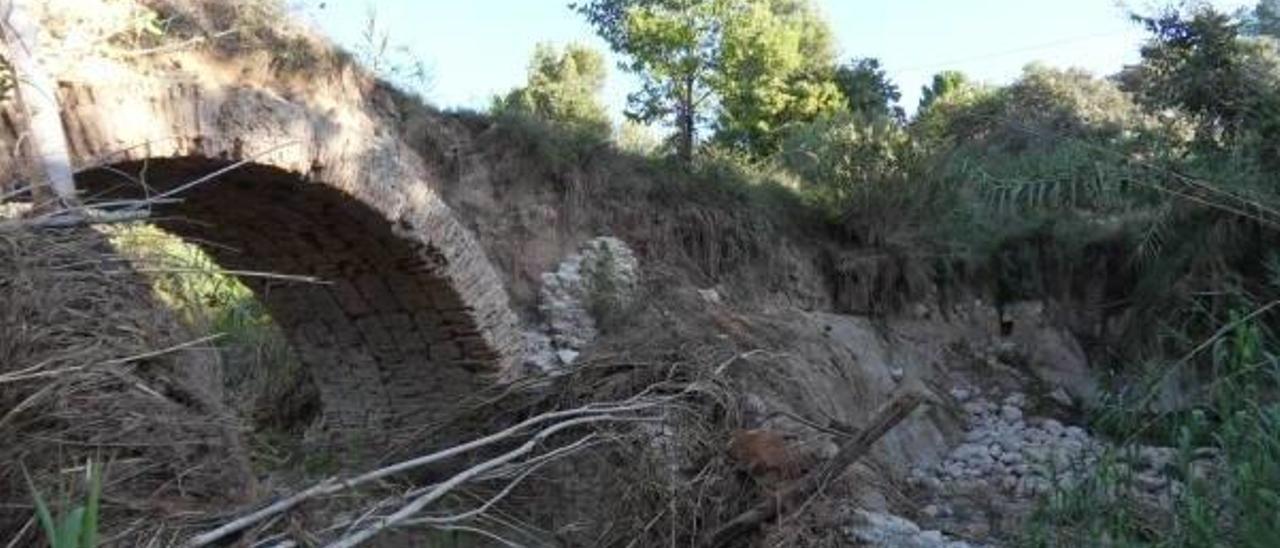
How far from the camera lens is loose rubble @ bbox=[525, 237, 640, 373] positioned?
965 centimetres

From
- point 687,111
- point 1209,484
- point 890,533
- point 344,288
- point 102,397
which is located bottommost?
point 890,533

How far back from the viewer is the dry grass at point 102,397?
2770 mm

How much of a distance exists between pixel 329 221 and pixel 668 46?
1178 centimetres

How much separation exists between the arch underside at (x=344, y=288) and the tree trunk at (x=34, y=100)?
1262 mm

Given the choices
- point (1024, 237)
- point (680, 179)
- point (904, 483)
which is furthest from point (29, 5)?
point (1024, 237)

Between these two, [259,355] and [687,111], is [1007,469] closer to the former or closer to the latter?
[259,355]

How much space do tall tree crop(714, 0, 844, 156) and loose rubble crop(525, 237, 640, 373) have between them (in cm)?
807

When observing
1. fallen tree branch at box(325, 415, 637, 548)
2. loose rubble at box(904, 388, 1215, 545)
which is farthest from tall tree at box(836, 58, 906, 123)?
fallen tree branch at box(325, 415, 637, 548)

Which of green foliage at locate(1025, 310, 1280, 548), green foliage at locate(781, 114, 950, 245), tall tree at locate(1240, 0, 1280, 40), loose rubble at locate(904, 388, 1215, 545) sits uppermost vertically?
tall tree at locate(1240, 0, 1280, 40)

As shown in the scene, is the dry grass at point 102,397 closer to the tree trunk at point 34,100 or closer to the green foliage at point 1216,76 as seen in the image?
the tree trunk at point 34,100

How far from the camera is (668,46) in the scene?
18.8m

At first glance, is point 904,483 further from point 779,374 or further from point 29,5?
point 29,5

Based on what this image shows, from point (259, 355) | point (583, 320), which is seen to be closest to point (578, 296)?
point (583, 320)

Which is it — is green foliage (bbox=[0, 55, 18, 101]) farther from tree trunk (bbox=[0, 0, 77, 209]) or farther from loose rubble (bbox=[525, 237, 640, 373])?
loose rubble (bbox=[525, 237, 640, 373])
